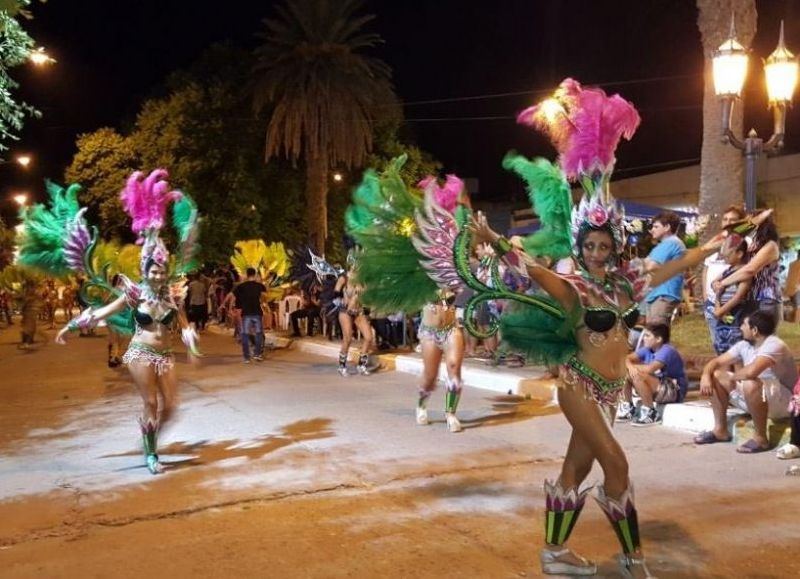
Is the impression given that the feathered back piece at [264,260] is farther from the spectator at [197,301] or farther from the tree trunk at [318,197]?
the tree trunk at [318,197]

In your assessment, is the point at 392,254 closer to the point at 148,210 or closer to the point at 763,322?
the point at 148,210

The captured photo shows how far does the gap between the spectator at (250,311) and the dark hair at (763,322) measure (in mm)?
10203

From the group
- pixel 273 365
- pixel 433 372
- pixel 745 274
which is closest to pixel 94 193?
pixel 273 365

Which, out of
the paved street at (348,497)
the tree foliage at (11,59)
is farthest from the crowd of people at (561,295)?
the tree foliage at (11,59)

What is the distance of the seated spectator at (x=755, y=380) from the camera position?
7.04 meters

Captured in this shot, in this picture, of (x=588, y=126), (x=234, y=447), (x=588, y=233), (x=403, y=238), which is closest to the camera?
(x=588, y=233)

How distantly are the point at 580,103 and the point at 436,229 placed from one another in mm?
1060

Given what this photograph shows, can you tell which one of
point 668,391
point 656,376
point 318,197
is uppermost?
point 318,197

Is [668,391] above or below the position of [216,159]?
below

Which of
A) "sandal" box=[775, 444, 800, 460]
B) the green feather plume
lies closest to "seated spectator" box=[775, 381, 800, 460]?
"sandal" box=[775, 444, 800, 460]

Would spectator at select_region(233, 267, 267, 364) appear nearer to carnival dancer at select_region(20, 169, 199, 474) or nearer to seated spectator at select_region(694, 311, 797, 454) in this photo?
carnival dancer at select_region(20, 169, 199, 474)

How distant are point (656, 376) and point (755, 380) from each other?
1471 mm

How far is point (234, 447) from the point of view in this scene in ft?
26.3

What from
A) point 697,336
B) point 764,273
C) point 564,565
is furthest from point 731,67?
point 564,565
